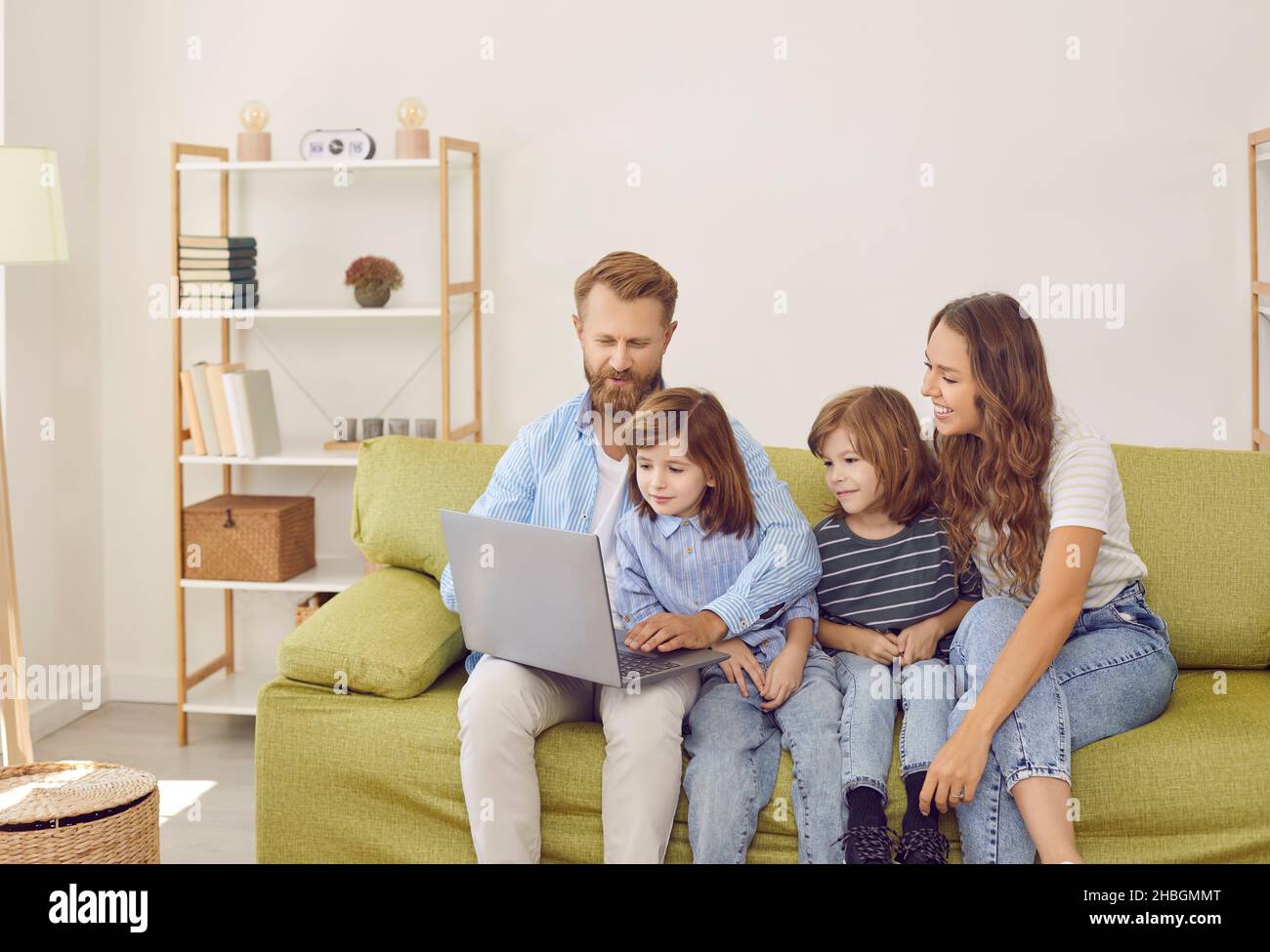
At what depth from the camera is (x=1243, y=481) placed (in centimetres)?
229

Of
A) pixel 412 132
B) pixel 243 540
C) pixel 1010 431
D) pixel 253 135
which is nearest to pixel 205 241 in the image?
pixel 253 135

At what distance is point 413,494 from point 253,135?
4.30 feet

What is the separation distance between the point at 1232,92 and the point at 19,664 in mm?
2957

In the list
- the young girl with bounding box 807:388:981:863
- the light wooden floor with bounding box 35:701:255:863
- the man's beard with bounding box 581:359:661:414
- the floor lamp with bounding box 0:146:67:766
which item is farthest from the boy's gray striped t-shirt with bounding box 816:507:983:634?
the floor lamp with bounding box 0:146:67:766

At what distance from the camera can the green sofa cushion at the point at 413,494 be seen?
8.03ft

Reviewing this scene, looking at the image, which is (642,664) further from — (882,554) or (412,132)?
(412,132)

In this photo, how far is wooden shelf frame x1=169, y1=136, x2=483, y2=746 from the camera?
3105 mm

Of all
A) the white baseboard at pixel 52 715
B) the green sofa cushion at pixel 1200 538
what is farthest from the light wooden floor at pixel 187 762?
the green sofa cushion at pixel 1200 538

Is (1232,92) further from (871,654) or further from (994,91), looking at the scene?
(871,654)

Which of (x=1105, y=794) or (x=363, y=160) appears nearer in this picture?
(x=1105, y=794)

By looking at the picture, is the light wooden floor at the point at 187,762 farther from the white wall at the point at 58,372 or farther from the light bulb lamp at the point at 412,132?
the light bulb lamp at the point at 412,132

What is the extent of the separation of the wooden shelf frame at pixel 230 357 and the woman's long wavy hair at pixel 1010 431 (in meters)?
1.45

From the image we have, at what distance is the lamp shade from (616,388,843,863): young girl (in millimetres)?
1196

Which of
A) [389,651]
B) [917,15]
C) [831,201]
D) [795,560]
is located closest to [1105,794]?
[795,560]
